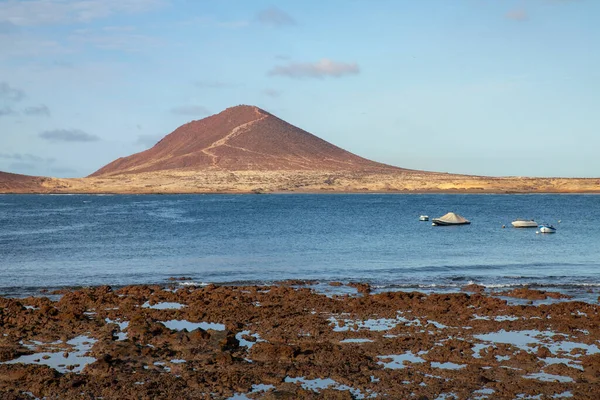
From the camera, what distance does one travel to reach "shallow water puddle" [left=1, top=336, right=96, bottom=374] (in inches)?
614

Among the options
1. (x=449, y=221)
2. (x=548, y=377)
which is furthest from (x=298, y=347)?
(x=449, y=221)

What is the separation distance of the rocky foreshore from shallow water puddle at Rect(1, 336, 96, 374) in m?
0.04

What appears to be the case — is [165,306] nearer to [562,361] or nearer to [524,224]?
[562,361]

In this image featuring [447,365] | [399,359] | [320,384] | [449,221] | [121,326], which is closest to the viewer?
[320,384]

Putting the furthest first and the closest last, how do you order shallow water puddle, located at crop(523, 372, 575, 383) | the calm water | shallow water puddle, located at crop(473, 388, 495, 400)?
the calm water → shallow water puddle, located at crop(523, 372, 575, 383) → shallow water puddle, located at crop(473, 388, 495, 400)

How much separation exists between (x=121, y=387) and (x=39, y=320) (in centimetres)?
760

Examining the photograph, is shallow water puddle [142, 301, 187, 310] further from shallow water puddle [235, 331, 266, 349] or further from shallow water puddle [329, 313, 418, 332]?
shallow water puddle [329, 313, 418, 332]

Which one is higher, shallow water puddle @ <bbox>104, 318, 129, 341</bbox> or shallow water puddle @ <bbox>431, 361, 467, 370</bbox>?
shallow water puddle @ <bbox>431, 361, 467, 370</bbox>

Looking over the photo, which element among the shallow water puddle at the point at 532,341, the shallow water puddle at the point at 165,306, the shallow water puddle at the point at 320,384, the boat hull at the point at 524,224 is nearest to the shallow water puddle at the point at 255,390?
the shallow water puddle at the point at 320,384

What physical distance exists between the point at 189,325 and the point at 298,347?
15.6 ft

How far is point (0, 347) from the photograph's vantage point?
17.2 metres

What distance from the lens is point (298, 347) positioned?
16781mm

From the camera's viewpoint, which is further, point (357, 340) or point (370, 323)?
point (370, 323)

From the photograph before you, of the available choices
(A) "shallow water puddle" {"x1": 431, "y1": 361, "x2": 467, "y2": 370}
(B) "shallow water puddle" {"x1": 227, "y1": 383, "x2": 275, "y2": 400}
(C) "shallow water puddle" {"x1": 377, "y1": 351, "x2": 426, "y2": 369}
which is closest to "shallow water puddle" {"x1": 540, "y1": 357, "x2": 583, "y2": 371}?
(A) "shallow water puddle" {"x1": 431, "y1": 361, "x2": 467, "y2": 370}
